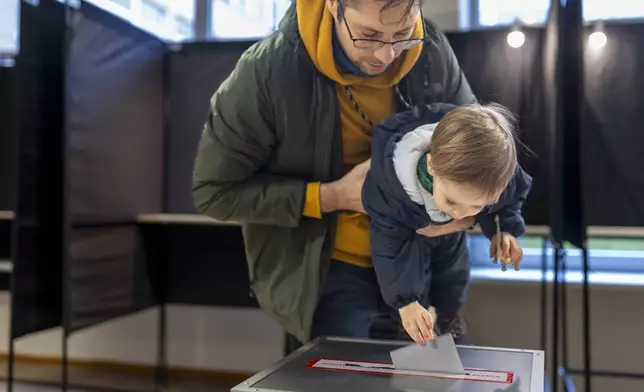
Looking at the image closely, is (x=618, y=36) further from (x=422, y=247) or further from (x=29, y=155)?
(x=29, y=155)

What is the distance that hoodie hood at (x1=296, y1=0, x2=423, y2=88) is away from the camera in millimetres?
1000

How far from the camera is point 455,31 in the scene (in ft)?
4.19

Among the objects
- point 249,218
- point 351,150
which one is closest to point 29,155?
point 249,218

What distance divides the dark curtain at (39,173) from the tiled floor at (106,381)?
553 mm

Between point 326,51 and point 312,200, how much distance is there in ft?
0.86

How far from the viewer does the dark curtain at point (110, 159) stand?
6.70 feet

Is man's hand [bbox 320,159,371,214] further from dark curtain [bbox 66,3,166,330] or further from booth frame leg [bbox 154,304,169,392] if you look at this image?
booth frame leg [bbox 154,304,169,392]

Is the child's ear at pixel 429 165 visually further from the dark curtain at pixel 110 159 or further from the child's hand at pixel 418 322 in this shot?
the dark curtain at pixel 110 159

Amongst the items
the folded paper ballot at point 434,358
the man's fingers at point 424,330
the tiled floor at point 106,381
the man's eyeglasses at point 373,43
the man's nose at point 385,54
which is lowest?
the tiled floor at point 106,381

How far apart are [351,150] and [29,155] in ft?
4.27

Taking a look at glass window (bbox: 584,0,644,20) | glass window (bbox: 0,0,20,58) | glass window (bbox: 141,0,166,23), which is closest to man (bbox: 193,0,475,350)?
glass window (bbox: 584,0,644,20)

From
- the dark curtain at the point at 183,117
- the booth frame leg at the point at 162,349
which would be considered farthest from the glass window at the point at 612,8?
the booth frame leg at the point at 162,349

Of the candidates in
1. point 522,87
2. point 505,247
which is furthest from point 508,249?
point 522,87

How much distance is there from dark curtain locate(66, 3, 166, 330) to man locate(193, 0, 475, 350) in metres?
1.04
